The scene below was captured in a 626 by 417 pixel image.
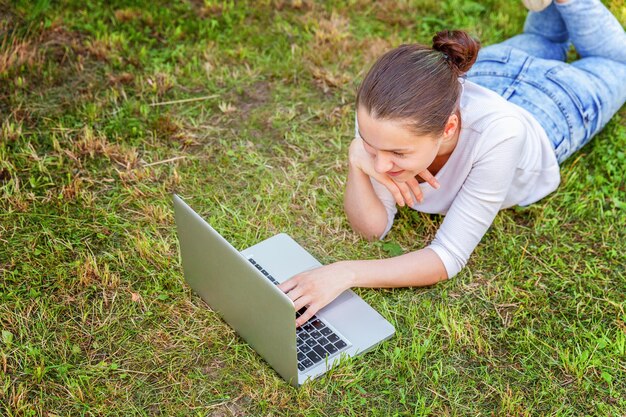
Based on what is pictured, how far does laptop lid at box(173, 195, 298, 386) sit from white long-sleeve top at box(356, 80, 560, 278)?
2.83ft

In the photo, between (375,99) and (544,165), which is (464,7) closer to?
(544,165)

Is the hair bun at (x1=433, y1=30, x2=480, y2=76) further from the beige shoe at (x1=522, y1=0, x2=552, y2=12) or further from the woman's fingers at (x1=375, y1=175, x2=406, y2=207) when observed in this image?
the beige shoe at (x1=522, y1=0, x2=552, y2=12)

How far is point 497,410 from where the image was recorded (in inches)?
103

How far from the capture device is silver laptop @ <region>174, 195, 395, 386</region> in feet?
7.82

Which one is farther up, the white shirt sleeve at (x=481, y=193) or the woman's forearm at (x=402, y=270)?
the white shirt sleeve at (x=481, y=193)

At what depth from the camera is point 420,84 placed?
8.54 feet

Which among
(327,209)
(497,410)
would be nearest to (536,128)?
(327,209)

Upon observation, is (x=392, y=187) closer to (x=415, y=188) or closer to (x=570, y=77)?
(x=415, y=188)

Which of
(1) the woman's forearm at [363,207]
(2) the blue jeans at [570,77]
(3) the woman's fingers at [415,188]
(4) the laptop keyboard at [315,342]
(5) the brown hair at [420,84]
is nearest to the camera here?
(5) the brown hair at [420,84]

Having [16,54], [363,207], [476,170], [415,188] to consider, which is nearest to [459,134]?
[476,170]

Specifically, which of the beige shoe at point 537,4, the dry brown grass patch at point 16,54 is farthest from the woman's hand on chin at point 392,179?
the dry brown grass patch at point 16,54

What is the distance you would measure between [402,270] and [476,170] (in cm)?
50

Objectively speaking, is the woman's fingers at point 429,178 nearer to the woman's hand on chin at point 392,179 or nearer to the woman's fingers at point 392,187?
the woman's hand on chin at point 392,179

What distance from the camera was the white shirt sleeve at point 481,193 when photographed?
288cm
